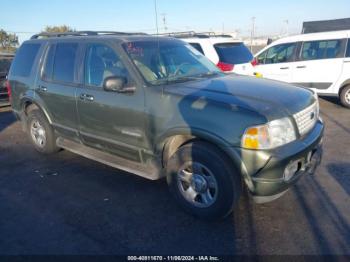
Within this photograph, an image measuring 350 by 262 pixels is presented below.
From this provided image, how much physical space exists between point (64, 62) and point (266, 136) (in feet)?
10.5

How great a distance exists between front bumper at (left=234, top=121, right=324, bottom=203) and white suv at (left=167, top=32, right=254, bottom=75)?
188 inches

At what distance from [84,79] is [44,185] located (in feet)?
5.16

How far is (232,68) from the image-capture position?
25.9 ft

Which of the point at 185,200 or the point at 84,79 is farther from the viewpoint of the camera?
the point at 84,79

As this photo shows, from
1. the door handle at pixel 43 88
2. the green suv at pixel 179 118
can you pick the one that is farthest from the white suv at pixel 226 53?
the door handle at pixel 43 88

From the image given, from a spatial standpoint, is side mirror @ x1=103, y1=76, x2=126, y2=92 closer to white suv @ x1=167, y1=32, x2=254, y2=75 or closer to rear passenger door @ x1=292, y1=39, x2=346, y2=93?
white suv @ x1=167, y1=32, x2=254, y2=75

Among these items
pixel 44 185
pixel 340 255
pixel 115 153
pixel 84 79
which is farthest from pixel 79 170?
pixel 340 255

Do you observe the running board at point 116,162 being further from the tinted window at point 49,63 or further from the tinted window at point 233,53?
the tinted window at point 233,53

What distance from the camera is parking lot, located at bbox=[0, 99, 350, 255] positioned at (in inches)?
126

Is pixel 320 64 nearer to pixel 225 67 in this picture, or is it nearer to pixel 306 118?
pixel 225 67

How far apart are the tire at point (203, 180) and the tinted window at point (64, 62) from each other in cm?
212

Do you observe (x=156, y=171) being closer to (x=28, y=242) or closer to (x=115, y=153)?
(x=115, y=153)

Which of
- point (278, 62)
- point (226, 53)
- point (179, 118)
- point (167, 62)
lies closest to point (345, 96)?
point (278, 62)

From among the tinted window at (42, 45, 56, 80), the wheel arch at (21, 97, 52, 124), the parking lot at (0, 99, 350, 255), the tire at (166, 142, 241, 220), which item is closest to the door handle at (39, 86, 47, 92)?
the tinted window at (42, 45, 56, 80)
